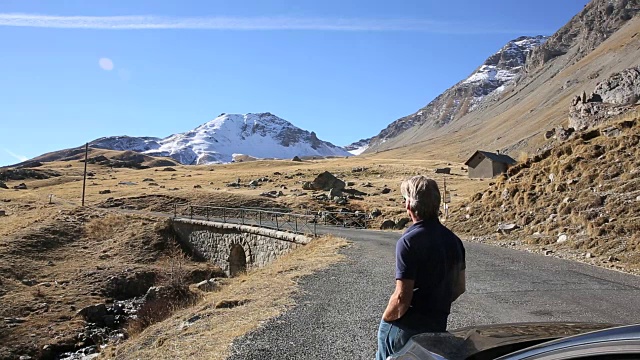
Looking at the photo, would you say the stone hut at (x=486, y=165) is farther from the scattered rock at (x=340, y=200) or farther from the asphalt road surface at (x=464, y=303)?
the asphalt road surface at (x=464, y=303)

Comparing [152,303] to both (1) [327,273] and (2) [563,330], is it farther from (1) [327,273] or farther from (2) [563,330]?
(2) [563,330]

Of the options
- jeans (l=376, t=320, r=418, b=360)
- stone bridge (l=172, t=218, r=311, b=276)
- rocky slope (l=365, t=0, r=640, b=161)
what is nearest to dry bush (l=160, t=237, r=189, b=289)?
stone bridge (l=172, t=218, r=311, b=276)

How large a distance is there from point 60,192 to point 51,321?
4753 centimetres

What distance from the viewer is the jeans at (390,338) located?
3315 mm

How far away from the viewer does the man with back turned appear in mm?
3256

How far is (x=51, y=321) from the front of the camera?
50.9 feet

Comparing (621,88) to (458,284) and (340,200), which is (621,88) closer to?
(340,200)

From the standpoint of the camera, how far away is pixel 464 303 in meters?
7.97

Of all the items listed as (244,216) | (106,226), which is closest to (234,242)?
(244,216)

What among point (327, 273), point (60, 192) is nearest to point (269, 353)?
point (327, 273)

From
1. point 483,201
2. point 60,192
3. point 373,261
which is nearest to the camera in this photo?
point 373,261

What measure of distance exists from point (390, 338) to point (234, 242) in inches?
882

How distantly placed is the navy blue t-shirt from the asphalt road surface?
2605 mm

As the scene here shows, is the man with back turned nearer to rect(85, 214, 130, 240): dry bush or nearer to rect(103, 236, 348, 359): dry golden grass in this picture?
rect(103, 236, 348, 359): dry golden grass
